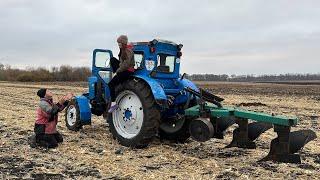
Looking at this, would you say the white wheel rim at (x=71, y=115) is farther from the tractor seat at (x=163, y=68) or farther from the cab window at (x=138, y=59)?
the tractor seat at (x=163, y=68)

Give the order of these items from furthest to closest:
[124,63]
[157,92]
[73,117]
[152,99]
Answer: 1. [73,117]
2. [124,63]
3. [152,99]
4. [157,92]

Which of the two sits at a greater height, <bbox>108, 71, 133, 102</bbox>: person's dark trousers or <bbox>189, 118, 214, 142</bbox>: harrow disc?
<bbox>108, 71, 133, 102</bbox>: person's dark trousers

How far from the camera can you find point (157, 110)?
29.1 feet

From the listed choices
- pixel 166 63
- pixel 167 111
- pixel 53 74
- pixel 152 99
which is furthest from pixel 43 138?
pixel 53 74

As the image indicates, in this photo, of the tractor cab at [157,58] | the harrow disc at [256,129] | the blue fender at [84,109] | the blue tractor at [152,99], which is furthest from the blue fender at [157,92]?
the blue fender at [84,109]

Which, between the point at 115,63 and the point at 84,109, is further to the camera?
the point at 84,109

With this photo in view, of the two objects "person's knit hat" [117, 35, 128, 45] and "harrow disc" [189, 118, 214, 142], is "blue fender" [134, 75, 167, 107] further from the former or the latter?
"person's knit hat" [117, 35, 128, 45]

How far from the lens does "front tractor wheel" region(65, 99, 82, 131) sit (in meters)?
11.3

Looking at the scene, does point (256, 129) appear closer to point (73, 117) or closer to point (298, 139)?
point (298, 139)

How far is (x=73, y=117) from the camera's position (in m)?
11.6

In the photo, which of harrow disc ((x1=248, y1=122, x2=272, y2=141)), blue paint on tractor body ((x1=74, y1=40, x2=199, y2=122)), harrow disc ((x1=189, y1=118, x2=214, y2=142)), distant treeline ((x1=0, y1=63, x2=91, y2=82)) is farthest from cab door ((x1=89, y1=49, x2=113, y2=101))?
distant treeline ((x1=0, y1=63, x2=91, y2=82))

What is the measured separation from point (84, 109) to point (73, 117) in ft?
1.79

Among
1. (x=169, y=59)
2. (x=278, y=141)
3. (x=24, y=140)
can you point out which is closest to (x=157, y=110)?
(x=169, y=59)

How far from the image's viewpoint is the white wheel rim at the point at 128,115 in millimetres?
9336
